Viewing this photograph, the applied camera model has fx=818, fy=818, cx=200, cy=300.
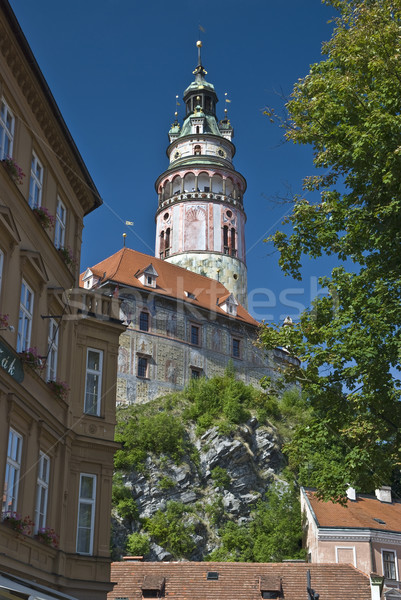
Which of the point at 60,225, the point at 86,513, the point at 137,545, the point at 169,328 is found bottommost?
the point at 86,513

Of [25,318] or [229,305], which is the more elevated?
[229,305]

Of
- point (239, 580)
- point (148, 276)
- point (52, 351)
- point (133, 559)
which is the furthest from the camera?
point (148, 276)

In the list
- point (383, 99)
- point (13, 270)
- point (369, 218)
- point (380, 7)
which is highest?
point (380, 7)

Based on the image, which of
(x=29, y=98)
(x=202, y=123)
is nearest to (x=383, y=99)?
(x=29, y=98)

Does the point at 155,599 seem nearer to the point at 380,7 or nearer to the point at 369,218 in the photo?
Result: the point at 369,218

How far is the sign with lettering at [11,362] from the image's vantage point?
516 inches

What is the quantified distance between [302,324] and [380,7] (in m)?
6.43

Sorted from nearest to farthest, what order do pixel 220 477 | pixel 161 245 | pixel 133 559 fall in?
pixel 133 559
pixel 220 477
pixel 161 245

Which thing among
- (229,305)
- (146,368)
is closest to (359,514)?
(146,368)

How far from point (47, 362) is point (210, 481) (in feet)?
102

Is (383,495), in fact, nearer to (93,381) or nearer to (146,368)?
(146,368)

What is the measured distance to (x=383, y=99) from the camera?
14992 mm

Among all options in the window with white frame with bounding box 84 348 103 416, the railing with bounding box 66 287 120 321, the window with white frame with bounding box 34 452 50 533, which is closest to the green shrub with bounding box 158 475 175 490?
the railing with bounding box 66 287 120 321

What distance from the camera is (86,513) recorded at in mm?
17375
